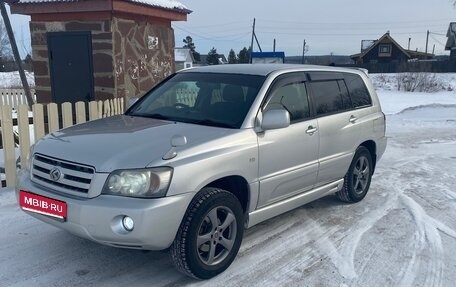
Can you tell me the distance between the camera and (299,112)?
455cm

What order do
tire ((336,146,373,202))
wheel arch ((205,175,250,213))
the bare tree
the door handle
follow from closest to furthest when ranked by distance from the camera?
1. wheel arch ((205,175,250,213))
2. the door handle
3. tire ((336,146,373,202))
4. the bare tree

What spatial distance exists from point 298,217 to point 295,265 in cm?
127

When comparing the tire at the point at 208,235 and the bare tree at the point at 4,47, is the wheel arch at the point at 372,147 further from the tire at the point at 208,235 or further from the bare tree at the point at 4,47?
A: the bare tree at the point at 4,47

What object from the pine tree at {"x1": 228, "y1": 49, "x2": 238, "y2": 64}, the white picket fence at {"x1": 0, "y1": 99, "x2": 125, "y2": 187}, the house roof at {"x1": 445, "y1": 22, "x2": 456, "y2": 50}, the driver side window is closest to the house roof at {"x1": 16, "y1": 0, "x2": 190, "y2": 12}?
the white picket fence at {"x1": 0, "y1": 99, "x2": 125, "y2": 187}

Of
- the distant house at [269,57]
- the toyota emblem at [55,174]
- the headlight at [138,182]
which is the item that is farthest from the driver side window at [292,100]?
the distant house at [269,57]

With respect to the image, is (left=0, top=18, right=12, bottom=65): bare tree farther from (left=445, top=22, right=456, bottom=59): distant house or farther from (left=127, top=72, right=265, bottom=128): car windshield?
(left=445, top=22, right=456, bottom=59): distant house

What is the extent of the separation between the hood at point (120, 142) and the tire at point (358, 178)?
2.28 metres

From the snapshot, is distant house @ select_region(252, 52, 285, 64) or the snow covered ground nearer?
the snow covered ground

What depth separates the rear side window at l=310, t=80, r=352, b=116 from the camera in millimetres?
4859

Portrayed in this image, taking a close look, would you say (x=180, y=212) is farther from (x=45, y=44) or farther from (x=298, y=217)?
(x=45, y=44)

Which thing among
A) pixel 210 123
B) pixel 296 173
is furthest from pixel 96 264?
pixel 296 173

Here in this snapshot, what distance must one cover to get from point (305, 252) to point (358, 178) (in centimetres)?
186

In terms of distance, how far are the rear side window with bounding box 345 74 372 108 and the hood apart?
2.35m

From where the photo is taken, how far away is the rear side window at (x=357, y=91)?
5553 millimetres
